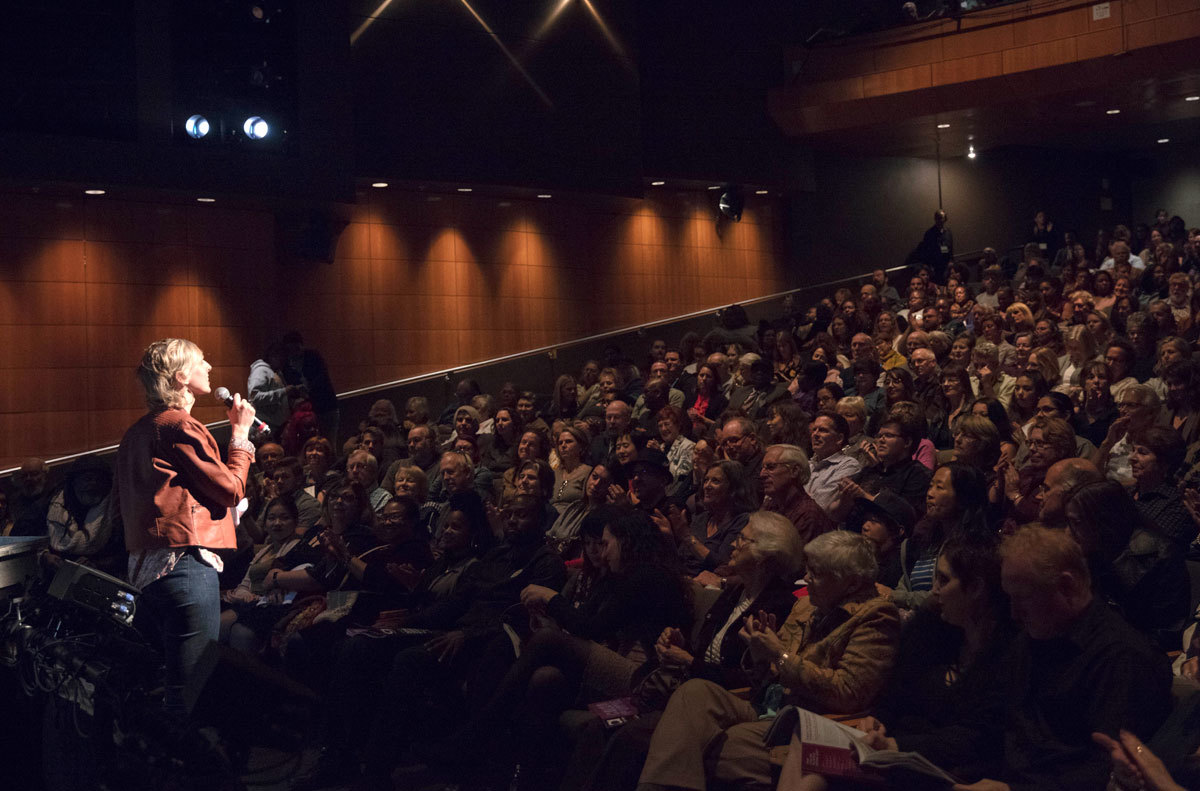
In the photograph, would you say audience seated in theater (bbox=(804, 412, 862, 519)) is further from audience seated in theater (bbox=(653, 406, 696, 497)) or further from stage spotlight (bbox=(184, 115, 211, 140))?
stage spotlight (bbox=(184, 115, 211, 140))

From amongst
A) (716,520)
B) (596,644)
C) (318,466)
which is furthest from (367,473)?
(596,644)

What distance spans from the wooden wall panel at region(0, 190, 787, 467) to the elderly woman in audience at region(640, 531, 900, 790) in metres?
6.94

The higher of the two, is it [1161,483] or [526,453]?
[526,453]


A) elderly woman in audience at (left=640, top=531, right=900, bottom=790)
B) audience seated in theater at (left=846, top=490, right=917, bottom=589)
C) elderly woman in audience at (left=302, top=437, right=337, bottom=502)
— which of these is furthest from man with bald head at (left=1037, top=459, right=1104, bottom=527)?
elderly woman in audience at (left=302, top=437, right=337, bottom=502)

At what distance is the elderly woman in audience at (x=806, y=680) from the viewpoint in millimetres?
2984

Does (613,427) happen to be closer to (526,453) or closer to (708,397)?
(526,453)

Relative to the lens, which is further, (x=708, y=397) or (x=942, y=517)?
(x=708, y=397)

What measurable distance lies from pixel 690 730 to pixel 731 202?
9675mm

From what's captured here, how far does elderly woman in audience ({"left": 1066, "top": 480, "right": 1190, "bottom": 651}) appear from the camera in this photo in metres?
3.06

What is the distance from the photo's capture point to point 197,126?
8367mm

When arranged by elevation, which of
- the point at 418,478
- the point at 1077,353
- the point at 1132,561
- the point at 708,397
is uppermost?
the point at 1077,353

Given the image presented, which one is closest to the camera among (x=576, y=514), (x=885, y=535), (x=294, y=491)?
(x=885, y=535)

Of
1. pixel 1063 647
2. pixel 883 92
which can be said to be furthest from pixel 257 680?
pixel 883 92

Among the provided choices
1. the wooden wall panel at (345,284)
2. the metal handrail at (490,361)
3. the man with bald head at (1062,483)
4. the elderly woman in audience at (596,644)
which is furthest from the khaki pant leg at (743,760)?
the wooden wall panel at (345,284)
